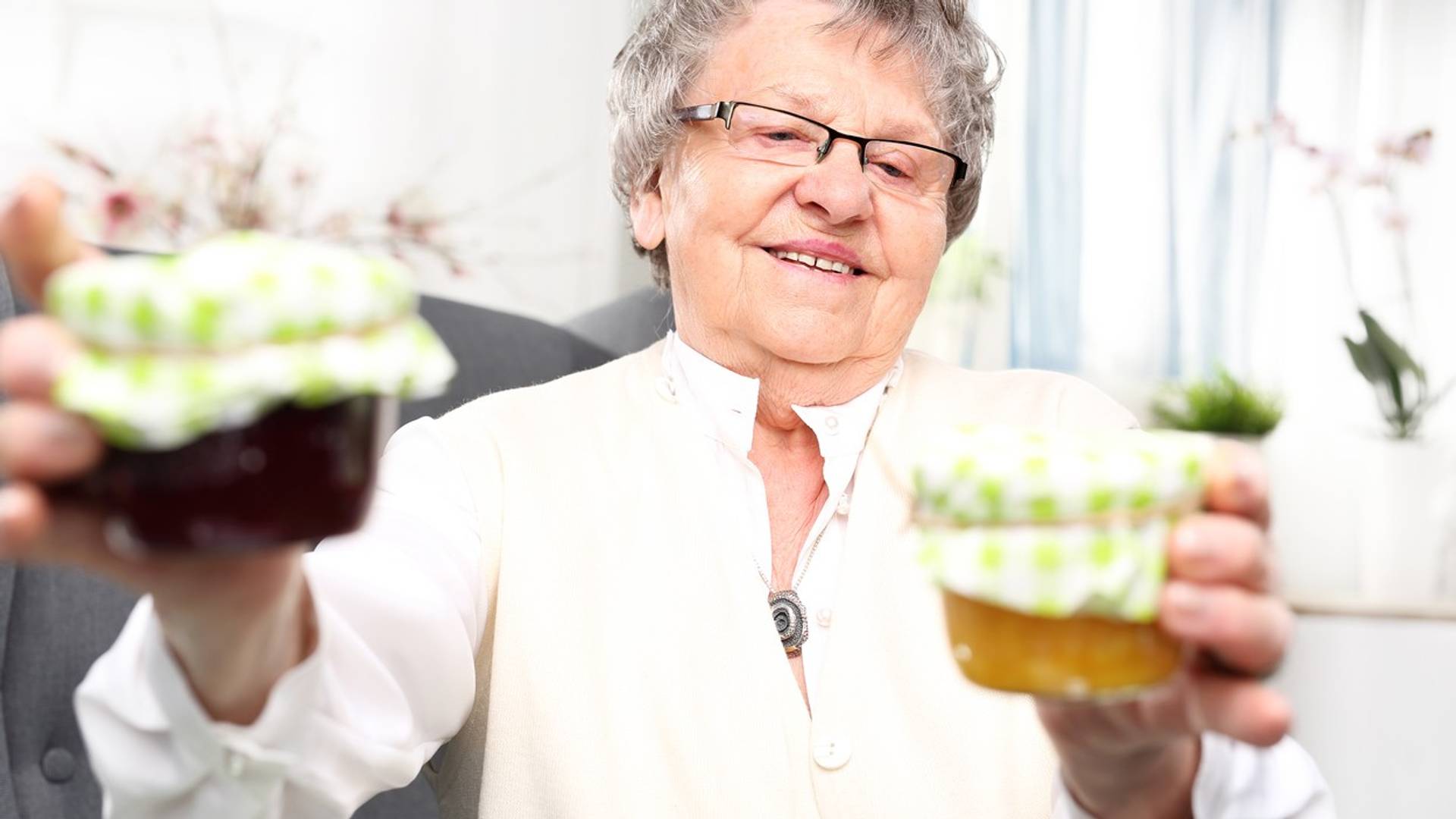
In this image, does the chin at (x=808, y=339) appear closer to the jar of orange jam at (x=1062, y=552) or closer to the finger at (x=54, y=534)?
the jar of orange jam at (x=1062, y=552)

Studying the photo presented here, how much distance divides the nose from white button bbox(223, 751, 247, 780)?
91 centimetres

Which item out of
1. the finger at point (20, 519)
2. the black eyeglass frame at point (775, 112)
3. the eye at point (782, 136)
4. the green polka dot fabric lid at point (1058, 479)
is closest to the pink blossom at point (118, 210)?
the black eyeglass frame at point (775, 112)

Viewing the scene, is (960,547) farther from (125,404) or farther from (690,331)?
(690,331)

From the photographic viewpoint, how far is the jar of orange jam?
0.68m

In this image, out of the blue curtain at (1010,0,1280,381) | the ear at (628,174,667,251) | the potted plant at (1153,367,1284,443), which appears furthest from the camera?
the blue curtain at (1010,0,1280,381)

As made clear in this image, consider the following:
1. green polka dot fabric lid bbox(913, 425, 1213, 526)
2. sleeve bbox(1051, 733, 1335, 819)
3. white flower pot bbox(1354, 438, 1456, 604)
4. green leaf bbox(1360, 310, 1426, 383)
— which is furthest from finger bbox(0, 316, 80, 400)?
green leaf bbox(1360, 310, 1426, 383)

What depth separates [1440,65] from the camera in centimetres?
434

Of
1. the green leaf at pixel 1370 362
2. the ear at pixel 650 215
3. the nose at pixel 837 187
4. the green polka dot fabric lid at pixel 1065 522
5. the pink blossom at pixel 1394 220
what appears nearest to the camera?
the green polka dot fabric lid at pixel 1065 522

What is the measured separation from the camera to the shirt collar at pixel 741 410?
1479 millimetres

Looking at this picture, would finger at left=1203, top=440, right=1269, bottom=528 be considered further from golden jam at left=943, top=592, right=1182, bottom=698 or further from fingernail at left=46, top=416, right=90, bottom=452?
fingernail at left=46, top=416, right=90, bottom=452

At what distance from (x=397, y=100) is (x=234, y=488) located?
3.18m

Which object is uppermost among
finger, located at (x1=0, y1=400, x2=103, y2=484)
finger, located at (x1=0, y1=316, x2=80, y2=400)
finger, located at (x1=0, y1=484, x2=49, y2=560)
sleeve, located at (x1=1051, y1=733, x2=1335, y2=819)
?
finger, located at (x1=0, y1=316, x2=80, y2=400)

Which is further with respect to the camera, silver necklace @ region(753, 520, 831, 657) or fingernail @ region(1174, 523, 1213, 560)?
silver necklace @ region(753, 520, 831, 657)

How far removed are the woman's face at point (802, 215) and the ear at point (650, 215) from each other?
0.08 metres
